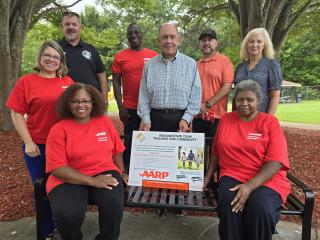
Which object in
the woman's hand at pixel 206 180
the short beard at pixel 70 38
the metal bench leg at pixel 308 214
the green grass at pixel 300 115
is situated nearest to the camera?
the metal bench leg at pixel 308 214

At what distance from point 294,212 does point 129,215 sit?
1.98 metres

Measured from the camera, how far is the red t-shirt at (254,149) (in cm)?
326

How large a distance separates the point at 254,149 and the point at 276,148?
0.20 metres

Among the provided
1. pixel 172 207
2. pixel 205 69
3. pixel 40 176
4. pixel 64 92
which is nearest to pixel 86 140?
pixel 64 92

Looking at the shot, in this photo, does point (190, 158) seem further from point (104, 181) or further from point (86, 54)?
point (86, 54)

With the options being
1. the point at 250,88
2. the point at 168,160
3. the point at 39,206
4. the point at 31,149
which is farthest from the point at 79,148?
Answer: the point at 250,88

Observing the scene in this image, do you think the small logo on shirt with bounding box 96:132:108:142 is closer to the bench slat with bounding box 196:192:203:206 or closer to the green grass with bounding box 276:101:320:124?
the bench slat with bounding box 196:192:203:206

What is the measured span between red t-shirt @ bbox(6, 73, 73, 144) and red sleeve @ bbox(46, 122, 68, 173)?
0.29 m

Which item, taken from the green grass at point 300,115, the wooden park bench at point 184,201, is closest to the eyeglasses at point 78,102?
the wooden park bench at point 184,201

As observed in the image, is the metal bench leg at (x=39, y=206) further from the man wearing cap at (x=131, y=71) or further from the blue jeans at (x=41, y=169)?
the man wearing cap at (x=131, y=71)

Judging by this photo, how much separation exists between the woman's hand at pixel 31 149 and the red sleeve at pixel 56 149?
0.25 m

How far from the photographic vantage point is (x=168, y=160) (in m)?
3.80

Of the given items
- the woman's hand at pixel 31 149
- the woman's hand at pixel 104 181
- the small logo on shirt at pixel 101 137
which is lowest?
the woman's hand at pixel 104 181

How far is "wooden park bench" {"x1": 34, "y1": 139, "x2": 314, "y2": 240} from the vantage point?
3.20m
